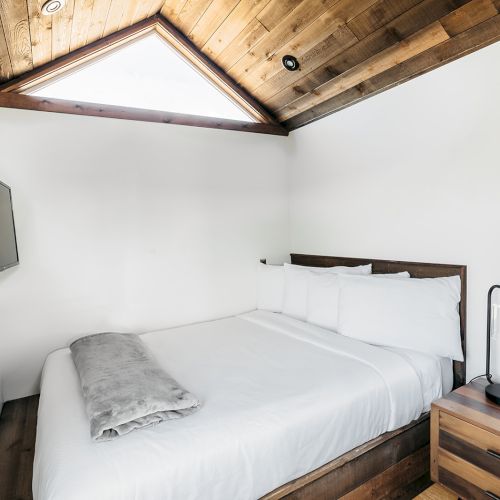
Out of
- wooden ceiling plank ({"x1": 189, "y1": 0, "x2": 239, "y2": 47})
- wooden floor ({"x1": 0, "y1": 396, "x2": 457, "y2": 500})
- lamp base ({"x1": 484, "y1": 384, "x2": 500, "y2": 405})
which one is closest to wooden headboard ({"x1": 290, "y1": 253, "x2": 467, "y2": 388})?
lamp base ({"x1": 484, "y1": 384, "x2": 500, "y2": 405})

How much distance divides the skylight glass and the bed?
6.15ft

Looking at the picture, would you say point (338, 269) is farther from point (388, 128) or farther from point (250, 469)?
point (250, 469)

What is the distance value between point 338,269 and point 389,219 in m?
0.53

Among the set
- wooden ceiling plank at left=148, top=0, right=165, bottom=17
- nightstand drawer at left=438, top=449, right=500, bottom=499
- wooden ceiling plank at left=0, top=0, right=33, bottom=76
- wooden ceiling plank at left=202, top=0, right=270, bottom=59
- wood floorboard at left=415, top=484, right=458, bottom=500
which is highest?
wooden ceiling plank at left=148, top=0, right=165, bottom=17

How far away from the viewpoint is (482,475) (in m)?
1.48

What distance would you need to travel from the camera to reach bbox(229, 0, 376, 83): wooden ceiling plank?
1997 millimetres

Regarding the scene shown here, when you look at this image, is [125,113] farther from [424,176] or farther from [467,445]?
[467,445]

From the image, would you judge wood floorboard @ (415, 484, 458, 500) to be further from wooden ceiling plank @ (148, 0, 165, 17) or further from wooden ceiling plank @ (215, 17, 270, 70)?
wooden ceiling plank @ (148, 0, 165, 17)

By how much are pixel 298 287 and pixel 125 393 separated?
167 cm

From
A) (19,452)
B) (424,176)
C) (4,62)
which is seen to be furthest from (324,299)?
(4,62)

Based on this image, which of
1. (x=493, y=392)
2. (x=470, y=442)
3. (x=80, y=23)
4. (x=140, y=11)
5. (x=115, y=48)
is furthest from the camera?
(x=115, y=48)

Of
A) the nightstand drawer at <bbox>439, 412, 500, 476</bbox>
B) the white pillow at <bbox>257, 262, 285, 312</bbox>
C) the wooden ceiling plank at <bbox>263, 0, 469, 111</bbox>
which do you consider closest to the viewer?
the nightstand drawer at <bbox>439, 412, 500, 476</bbox>

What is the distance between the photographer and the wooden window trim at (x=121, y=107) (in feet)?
7.97

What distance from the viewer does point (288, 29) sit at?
228 cm
